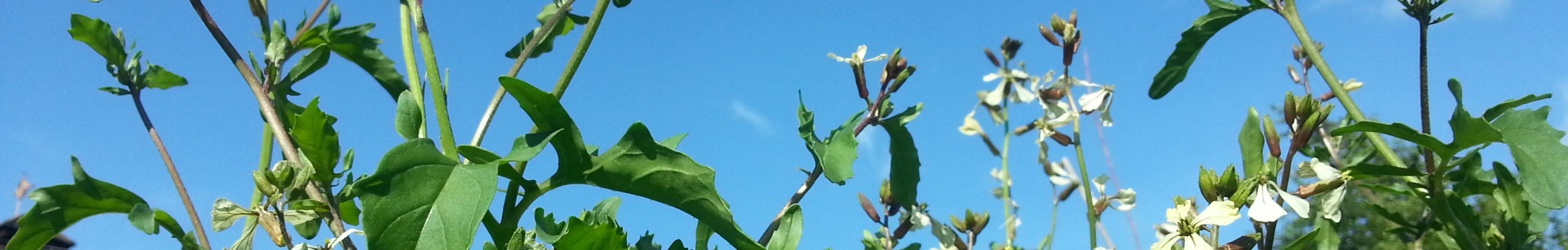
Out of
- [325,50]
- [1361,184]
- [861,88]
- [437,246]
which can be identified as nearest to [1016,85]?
[861,88]

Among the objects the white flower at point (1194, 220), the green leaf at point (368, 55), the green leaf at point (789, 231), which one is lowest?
the white flower at point (1194, 220)

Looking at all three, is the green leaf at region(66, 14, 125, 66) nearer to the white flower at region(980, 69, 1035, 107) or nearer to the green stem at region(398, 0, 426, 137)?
the green stem at region(398, 0, 426, 137)

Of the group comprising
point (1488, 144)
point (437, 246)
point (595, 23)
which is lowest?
point (437, 246)

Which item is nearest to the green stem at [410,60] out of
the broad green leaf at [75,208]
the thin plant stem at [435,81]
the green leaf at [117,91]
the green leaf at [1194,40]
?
the thin plant stem at [435,81]

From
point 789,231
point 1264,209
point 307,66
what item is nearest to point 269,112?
point 307,66

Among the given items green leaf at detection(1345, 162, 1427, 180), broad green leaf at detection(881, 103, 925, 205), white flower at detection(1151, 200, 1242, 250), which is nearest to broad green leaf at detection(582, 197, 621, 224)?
broad green leaf at detection(881, 103, 925, 205)

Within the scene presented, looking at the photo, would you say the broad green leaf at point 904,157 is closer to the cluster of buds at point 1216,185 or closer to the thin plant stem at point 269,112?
the cluster of buds at point 1216,185

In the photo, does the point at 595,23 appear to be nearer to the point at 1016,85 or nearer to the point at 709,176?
the point at 709,176

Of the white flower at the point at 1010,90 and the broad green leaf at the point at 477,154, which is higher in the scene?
the white flower at the point at 1010,90
